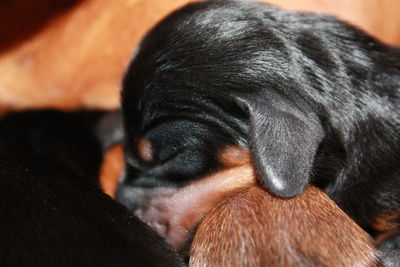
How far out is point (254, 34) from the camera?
2.04 metres

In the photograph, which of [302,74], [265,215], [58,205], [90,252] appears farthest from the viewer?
[302,74]

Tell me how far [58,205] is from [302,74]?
2.65 ft

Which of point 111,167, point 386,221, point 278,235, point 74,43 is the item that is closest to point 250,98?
point 278,235

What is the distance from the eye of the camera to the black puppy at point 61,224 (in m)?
1.52

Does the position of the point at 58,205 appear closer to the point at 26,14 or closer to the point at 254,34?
the point at 254,34

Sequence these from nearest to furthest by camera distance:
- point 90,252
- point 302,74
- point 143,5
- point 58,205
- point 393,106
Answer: point 90,252, point 58,205, point 302,74, point 393,106, point 143,5

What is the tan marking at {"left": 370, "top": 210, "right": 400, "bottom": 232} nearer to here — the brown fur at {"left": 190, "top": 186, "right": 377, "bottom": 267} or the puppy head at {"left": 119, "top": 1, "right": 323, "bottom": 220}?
the brown fur at {"left": 190, "top": 186, "right": 377, "bottom": 267}

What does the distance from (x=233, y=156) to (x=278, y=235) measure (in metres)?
0.35

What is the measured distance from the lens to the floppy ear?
5.71 feet

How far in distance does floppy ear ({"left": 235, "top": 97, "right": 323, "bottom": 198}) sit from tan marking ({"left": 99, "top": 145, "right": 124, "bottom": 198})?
79 cm

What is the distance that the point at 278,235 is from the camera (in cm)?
174

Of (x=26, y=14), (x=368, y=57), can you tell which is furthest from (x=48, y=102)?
(x=368, y=57)

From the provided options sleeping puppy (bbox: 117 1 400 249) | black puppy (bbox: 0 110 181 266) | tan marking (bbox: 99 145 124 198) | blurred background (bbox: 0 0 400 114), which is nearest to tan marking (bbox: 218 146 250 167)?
sleeping puppy (bbox: 117 1 400 249)

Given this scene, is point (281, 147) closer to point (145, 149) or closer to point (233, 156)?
point (233, 156)
